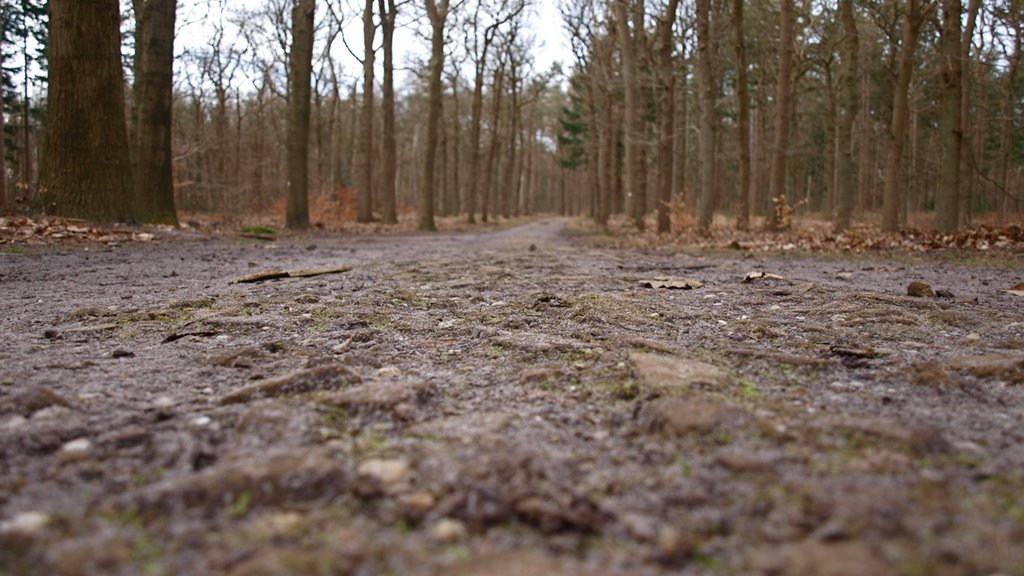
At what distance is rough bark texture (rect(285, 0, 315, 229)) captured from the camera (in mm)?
17016

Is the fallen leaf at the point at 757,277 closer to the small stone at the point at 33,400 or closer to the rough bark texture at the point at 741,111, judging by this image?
the small stone at the point at 33,400

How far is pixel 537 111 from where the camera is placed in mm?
52594

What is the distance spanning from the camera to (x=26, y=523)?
1.05 m

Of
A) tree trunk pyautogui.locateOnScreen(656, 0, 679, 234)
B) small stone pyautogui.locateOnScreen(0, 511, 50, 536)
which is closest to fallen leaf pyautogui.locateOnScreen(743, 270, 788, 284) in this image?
small stone pyautogui.locateOnScreen(0, 511, 50, 536)

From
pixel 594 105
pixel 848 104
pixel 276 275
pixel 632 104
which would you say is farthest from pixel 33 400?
pixel 594 105

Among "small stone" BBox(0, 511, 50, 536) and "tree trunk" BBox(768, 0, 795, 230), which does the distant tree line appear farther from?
"small stone" BBox(0, 511, 50, 536)

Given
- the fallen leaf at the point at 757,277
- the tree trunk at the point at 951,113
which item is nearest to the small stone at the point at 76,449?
the fallen leaf at the point at 757,277

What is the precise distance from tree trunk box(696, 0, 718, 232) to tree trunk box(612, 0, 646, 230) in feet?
10.5

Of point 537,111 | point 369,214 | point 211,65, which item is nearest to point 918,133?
point 537,111

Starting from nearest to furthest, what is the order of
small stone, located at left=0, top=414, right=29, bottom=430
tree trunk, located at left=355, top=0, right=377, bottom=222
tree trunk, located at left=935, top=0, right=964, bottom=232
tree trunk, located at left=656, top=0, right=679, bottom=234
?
small stone, located at left=0, top=414, right=29, bottom=430 < tree trunk, located at left=935, top=0, right=964, bottom=232 < tree trunk, located at left=656, top=0, right=679, bottom=234 < tree trunk, located at left=355, top=0, right=377, bottom=222

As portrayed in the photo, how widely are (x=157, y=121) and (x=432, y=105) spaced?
11.5 metres

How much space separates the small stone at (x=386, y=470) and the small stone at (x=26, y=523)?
1.72 feet

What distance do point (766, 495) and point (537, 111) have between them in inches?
2110

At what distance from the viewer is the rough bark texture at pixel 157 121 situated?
11836 mm
